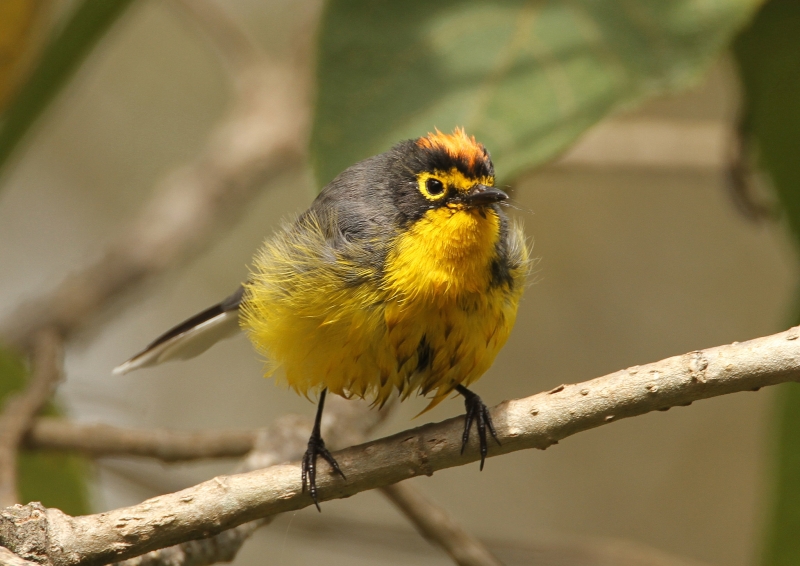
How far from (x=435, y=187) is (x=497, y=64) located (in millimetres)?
474

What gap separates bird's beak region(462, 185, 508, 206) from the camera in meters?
2.68

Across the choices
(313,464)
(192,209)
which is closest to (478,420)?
(313,464)

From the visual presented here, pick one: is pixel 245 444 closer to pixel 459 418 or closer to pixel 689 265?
pixel 459 418

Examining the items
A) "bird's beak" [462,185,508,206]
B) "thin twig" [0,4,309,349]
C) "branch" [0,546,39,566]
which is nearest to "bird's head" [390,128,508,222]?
"bird's beak" [462,185,508,206]

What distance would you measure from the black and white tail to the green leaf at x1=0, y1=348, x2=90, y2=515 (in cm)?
59

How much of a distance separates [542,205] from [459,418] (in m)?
5.14

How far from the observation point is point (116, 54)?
8297 millimetres

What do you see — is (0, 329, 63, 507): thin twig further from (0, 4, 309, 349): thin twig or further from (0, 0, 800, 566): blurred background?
(0, 4, 309, 349): thin twig

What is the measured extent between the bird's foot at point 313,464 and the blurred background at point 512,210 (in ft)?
2.72

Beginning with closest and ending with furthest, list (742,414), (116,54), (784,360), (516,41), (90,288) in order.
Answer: (784,360)
(516,41)
(90,288)
(742,414)
(116,54)

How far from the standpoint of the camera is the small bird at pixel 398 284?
2.56 m

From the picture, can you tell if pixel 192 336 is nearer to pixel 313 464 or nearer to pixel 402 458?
pixel 313 464

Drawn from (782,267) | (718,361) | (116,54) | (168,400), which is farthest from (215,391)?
(718,361)

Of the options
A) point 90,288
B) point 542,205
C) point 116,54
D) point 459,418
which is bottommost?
point 459,418
